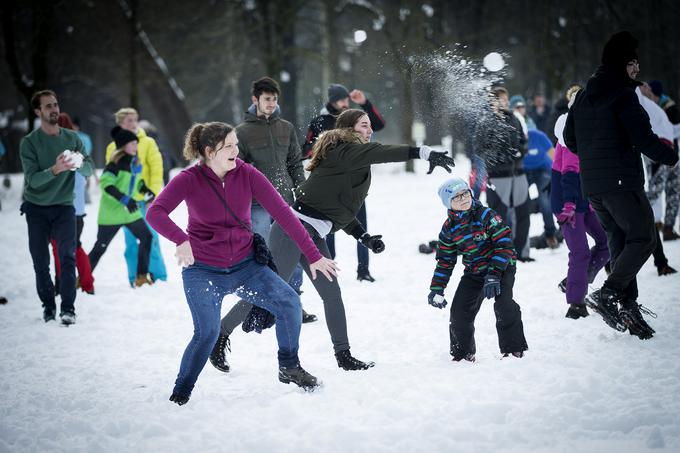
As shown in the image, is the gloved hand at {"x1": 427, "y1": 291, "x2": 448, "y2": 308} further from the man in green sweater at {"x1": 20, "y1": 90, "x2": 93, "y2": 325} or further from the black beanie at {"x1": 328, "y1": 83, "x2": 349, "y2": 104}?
the man in green sweater at {"x1": 20, "y1": 90, "x2": 93, "y2": 325}

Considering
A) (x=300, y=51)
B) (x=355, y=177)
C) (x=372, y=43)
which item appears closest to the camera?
(x=355, y=177)

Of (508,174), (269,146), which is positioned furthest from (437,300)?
(508,174)

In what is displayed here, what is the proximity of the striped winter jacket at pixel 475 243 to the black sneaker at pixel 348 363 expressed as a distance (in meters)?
0.74

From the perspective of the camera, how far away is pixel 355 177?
16.7 feet

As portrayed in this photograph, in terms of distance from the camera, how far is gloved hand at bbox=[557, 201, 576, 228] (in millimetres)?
6184

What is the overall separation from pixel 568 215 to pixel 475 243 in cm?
154

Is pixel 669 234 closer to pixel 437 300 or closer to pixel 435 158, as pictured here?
pixel 437 300

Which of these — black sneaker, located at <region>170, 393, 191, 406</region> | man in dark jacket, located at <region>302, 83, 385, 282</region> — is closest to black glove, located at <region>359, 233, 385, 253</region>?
black sneaker, located at <region>170, 393, 191, 406</region>

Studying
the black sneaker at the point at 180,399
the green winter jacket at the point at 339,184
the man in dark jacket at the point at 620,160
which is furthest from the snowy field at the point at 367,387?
the green winter jacket at the point at 339,184

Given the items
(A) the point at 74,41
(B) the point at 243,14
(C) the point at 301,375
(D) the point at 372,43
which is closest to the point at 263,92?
(C) the point at 301,375

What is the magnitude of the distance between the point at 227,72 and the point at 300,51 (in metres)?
8.53

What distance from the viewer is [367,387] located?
4.63 meters

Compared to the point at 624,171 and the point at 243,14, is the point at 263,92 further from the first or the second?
the point at 243,14

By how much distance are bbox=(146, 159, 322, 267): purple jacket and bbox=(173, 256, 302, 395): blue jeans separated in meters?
0.09
